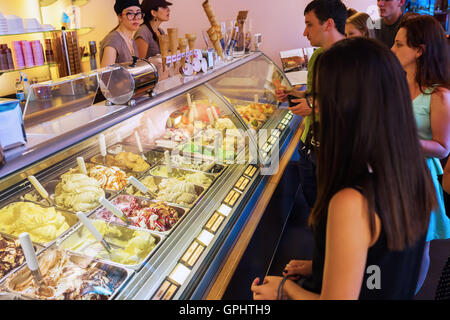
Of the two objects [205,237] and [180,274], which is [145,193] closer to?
[205,237]

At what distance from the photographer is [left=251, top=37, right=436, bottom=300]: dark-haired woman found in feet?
3.60

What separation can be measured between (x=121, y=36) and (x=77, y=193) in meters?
2.10

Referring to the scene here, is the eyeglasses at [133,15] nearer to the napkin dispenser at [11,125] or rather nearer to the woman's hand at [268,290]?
the napkin dispenser at [11,125]

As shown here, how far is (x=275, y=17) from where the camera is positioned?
6.72 m

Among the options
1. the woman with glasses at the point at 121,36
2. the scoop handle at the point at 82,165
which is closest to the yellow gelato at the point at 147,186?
the scoop handle at the point at 82,165

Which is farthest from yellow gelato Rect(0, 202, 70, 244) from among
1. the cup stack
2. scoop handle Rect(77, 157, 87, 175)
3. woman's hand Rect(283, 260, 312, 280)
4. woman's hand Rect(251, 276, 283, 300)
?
the cup stack

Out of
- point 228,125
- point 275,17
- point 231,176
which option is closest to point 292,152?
point 228,125

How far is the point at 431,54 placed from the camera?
7.80 feet

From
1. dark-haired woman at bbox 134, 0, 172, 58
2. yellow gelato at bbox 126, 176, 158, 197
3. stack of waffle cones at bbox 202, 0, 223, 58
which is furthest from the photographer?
dark-haired woman at bbox 134, 0, 172, 58

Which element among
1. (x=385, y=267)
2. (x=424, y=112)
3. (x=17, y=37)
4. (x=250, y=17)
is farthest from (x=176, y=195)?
(x=250, y=17)

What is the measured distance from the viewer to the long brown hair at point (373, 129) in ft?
3.65

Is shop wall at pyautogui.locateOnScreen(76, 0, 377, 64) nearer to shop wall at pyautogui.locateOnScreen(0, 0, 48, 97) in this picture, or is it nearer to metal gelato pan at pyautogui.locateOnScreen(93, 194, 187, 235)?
shop wall at pyautogui.locateOnScreen(0, 0, 48, 97)

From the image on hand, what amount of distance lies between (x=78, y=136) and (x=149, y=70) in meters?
0.73

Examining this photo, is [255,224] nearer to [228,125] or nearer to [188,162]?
[188,162]
